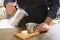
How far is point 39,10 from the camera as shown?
3.66 ft

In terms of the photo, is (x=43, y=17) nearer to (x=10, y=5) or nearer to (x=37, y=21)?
(x=37, y=21)

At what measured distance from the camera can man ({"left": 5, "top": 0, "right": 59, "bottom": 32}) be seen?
108 cm

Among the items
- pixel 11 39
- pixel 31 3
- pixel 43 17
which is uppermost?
pixel 31 3

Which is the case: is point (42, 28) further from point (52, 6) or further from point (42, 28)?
point (52, 6)

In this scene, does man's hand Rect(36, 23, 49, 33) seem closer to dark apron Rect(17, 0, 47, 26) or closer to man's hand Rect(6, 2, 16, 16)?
dark apron Rect(17, 0, 47, 26)

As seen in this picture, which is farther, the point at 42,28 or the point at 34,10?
the point at 34,10

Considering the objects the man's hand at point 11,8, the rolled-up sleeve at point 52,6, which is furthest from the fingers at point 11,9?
the rolled-up sleeve at point 52,6

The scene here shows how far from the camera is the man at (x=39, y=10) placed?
1075mm

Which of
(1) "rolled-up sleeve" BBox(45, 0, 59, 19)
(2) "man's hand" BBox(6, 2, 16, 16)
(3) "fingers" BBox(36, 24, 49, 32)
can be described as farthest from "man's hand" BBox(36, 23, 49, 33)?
(2) "man's hand" BBox(6, 2, 16, 16)

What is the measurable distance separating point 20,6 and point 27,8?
7cm

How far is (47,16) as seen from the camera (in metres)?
1.09

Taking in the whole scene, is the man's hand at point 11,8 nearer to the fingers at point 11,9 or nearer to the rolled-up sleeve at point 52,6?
the fingers at point 11,9

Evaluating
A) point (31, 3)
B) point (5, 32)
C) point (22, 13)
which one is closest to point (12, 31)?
point (5, 32)

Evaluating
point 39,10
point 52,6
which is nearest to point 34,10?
point 39,10
